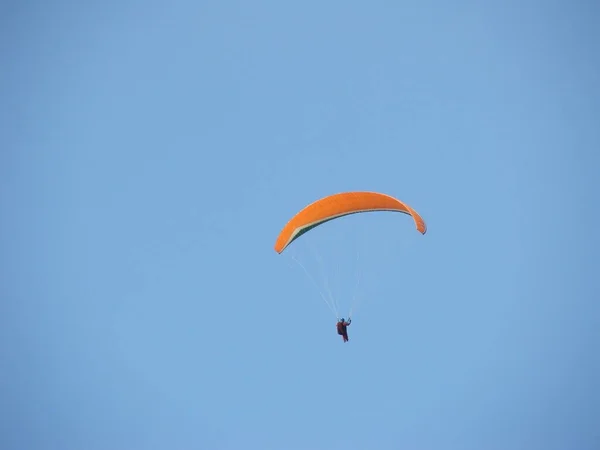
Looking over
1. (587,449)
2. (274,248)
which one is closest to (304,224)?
(274,248)

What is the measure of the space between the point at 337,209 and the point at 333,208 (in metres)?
0.12

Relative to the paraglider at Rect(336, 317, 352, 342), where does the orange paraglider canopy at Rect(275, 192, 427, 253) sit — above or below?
above

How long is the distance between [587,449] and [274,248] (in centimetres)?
2662

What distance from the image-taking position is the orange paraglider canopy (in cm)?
1880

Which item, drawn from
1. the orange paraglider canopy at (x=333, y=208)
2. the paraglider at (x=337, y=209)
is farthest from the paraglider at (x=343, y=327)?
the orange paraglider canopy at (x=333, y=208)

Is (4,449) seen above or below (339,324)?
above

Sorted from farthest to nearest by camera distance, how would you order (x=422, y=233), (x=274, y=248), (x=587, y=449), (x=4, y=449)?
(x=4, y=449) → (x=587, y=449) → (x=274, y=248) → (x=422, y=233)

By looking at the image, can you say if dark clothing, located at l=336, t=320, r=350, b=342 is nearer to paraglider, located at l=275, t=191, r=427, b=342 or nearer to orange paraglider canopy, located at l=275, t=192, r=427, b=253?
paraglider, located at l=275, t=191, r=427, b=342

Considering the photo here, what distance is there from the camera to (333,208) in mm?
19109

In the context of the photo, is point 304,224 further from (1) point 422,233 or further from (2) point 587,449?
(2) point 587,449

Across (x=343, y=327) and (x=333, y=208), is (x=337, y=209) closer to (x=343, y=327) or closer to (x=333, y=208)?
(x=333, y=208)

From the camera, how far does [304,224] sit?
757 inches

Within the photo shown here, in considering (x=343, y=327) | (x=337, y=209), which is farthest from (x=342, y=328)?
(x=337, y=209)

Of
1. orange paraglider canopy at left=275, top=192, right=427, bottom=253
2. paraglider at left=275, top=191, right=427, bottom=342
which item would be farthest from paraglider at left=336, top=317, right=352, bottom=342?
orange paraglider canopy at left=275, top=192, right=427, bottom=253
